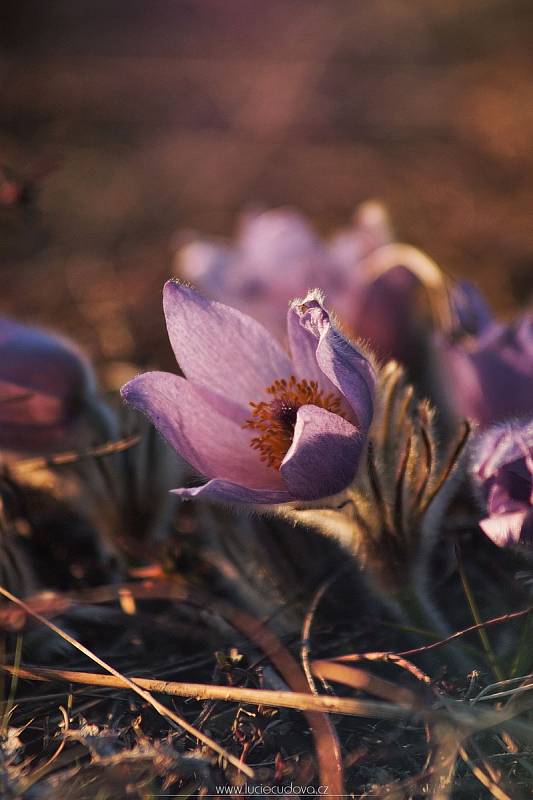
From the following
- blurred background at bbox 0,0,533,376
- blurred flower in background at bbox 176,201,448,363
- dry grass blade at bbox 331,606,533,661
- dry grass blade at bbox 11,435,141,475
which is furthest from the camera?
blurred background at bbox 0,0,533,376

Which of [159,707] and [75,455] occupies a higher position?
[75,455]

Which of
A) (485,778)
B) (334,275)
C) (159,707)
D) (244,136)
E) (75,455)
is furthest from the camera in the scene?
(244,136)

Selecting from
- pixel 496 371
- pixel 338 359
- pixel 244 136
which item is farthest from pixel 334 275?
pixel 244 136

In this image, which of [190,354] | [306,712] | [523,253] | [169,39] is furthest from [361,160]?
[306,712]

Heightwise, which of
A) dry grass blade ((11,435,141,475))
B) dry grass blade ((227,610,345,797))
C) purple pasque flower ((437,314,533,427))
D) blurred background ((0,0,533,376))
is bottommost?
dry grass blade ((227,610,345,797))

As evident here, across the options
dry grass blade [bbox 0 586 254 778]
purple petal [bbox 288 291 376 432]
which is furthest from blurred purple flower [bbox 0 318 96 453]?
purple petal [bbox 288 291 376 432]

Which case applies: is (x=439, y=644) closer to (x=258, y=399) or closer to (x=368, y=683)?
(x=368, y=683)

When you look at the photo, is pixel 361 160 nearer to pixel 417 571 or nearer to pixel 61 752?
pixel 417 571

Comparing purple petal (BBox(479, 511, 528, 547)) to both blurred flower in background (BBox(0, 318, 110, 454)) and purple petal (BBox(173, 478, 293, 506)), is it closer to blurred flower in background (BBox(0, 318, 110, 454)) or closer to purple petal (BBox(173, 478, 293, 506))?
purple petal (BBox(173, 478, 293, 506))
